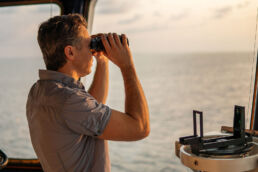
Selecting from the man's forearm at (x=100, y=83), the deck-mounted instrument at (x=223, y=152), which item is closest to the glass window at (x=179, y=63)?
the deck-mounted instrument at (x=223, y=152)

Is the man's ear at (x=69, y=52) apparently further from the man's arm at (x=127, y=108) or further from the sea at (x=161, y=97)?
the sea at (x=161, y=97)

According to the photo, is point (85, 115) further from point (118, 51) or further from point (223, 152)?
point (223, 152)

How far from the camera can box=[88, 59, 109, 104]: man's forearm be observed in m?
1.37

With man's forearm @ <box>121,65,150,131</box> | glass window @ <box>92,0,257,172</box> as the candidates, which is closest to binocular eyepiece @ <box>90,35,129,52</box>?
man's forearm @ <box>121,65,150,131</box>

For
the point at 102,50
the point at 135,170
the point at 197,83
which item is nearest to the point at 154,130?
the point at 135,170

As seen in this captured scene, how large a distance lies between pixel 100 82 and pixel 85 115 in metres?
0.41

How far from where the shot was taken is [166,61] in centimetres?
265

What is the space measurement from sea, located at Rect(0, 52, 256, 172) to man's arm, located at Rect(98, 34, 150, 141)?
4.64 ft

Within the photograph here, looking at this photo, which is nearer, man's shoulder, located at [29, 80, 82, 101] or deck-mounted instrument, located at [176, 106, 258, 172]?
man's shoulder, located at [29, 80, 82, 101]

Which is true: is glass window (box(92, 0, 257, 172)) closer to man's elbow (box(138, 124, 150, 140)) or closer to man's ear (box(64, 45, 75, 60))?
man's elbow (box(138, 124, 150, 140))

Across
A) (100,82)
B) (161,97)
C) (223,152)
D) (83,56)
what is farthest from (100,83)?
(161,97)

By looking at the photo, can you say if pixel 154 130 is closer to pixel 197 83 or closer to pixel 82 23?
pixel 197 83

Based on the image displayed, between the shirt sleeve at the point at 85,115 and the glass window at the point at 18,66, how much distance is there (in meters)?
1.91

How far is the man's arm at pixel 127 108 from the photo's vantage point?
3.23 ft
